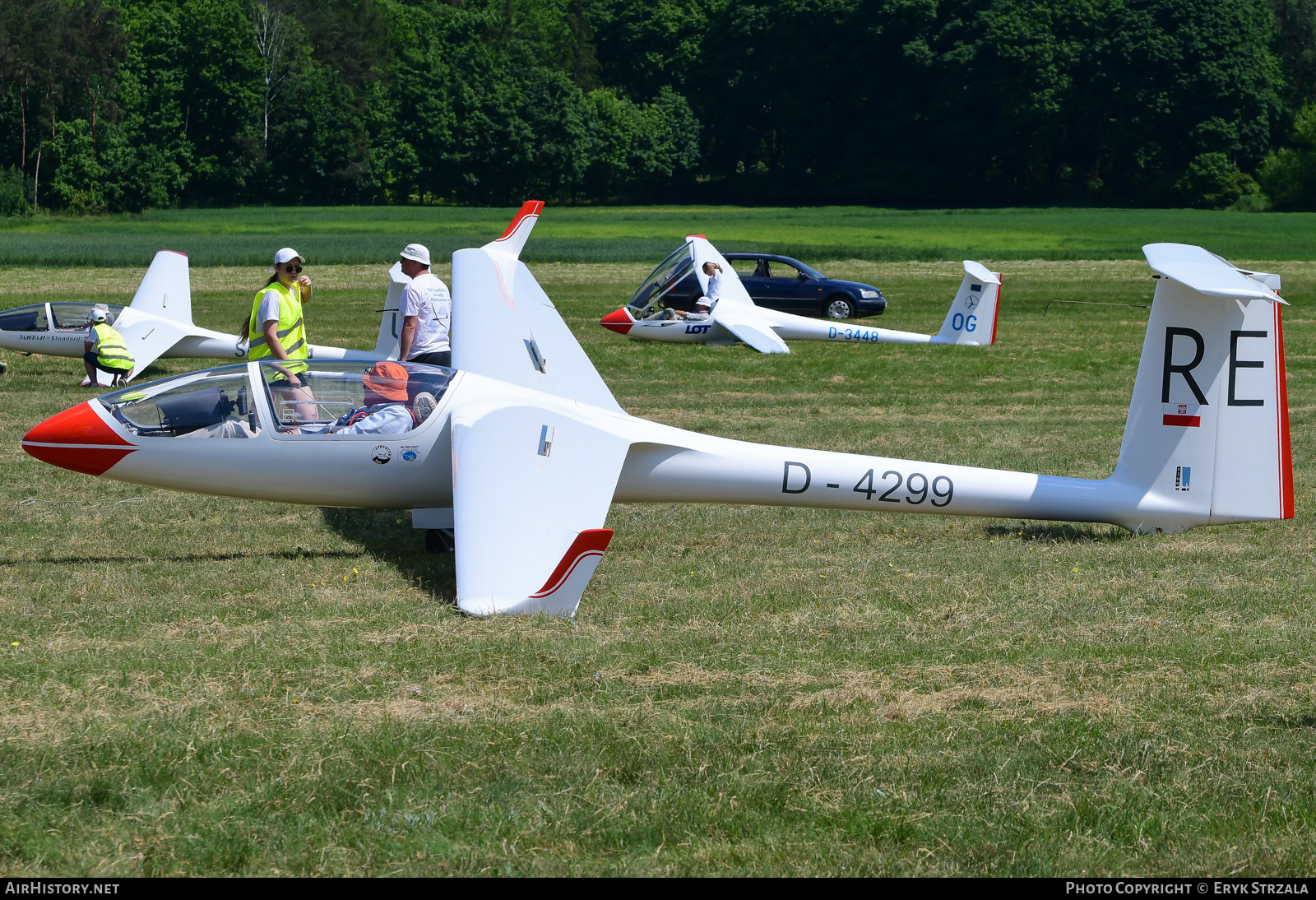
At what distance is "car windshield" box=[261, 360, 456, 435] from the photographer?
27.1 feet

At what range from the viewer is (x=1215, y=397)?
8320 mm

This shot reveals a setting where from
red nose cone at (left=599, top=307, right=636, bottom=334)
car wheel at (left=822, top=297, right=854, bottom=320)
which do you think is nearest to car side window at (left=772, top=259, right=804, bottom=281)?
car wheel at (left=822, top=297, right=854, bottom=320)

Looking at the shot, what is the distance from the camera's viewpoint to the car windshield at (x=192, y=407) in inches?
320

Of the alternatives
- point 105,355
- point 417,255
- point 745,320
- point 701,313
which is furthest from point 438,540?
point 701,313

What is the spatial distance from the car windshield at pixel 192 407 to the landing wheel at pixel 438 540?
1413 mm

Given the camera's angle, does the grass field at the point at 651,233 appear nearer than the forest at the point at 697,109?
Yes

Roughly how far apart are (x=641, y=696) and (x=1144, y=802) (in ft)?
7.35

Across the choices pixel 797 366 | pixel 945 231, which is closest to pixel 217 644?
pixel 797 366

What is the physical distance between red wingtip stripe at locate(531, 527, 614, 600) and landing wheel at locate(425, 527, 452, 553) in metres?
2.35

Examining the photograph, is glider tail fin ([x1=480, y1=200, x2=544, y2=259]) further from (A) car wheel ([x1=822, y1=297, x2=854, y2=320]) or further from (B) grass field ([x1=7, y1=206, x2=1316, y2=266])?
(B) grass field ([x1=7, y1=206, x2=1316, y2=266])

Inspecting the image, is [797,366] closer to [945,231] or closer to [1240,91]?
[945,231]

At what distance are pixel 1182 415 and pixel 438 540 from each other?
527cm

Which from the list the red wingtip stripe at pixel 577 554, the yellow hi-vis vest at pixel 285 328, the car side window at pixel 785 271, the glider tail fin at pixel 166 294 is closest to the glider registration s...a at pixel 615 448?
the red wingtip stripe at pixel 577 554

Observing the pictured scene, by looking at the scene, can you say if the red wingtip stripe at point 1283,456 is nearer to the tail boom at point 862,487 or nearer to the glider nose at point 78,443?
the tail boom at point 862,487
